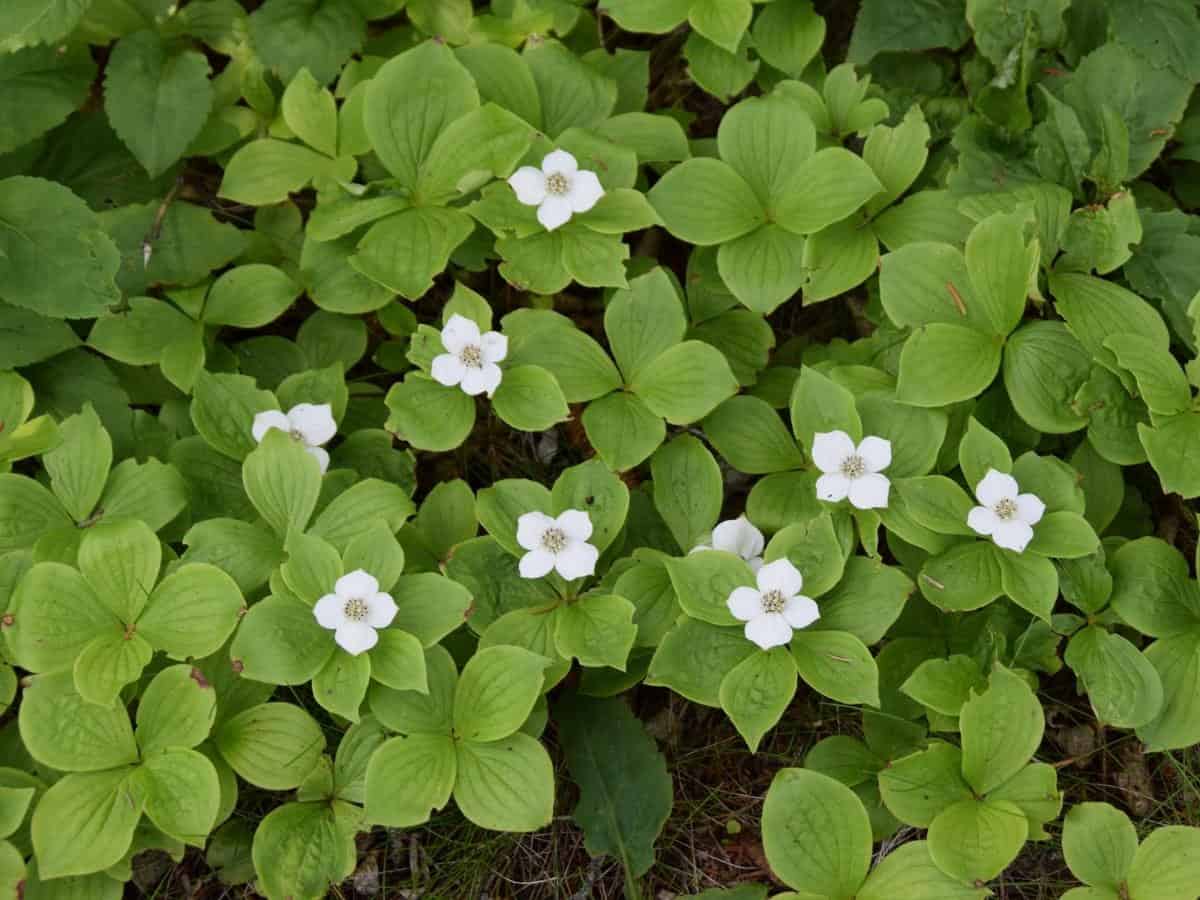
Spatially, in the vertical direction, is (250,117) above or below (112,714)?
above

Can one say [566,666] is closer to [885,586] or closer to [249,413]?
[885,586]

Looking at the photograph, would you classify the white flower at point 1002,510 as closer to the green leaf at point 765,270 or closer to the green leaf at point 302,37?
the green leaf at point 765,270

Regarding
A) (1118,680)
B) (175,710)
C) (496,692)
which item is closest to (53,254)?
(175,710)

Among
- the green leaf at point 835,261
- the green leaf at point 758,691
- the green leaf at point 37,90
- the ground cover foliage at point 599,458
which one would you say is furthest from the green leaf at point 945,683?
the green leaf at point 37,90

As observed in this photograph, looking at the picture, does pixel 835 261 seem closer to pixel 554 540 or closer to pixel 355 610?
pixel 554 540

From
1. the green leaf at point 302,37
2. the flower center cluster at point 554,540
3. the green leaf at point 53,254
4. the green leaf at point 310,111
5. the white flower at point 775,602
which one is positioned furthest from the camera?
the green leaf at point 302,37

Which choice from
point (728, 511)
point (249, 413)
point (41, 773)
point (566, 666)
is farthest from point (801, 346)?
point (41, 773)

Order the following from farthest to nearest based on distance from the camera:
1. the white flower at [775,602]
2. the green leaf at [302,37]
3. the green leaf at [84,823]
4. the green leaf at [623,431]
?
the green leaf at [302,37] < the green leaf at [623,431] < the white flower at [775,602] < the green leaf at [84,823]
